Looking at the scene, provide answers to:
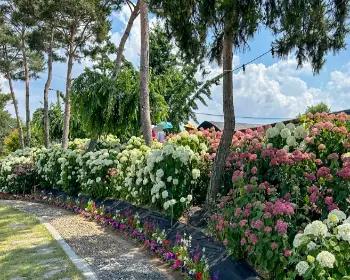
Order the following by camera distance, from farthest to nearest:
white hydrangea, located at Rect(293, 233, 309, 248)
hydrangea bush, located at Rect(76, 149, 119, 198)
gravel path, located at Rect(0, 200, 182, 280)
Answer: hydrangea bush, located at Rect(76, 149, 119, 198), gravel path, located at Rect(0, 200, 182, 280), white hydrangea, located at Rect(293, 233, 309, 248)

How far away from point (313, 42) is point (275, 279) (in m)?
3.05

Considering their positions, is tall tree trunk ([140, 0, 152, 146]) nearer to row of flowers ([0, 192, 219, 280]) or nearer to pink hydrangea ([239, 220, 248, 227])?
row of flowers ([0, 192, 219, 280])

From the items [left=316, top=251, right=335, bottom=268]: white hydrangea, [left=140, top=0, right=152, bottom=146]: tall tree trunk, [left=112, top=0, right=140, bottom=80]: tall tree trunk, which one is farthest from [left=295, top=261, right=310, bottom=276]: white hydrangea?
[left=112, top=0, right=140, bottom=80]: tall tree trunk

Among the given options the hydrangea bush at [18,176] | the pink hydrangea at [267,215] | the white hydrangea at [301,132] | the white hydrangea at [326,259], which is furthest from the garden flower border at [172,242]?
the hydrangea bush at [18,176]

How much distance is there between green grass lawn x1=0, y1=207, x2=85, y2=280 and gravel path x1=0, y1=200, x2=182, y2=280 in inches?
8.9

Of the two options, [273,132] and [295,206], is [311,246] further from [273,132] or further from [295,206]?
[273,132]

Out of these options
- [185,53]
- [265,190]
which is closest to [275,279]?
[265,190]

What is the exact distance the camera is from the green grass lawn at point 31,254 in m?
3.63

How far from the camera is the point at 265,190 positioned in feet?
11.3

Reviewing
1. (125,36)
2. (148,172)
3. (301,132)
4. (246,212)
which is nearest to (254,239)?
(246,212)

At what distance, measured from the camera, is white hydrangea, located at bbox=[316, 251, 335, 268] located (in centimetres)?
206

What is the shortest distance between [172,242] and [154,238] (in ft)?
1.09

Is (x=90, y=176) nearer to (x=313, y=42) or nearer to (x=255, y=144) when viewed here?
(x=255, y=144)

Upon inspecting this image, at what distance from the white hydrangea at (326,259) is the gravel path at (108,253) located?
69.1 inches
